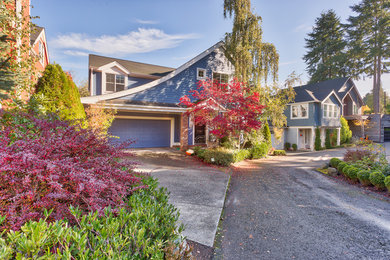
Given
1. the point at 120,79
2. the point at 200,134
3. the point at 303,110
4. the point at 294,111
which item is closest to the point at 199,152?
the point at 200,134

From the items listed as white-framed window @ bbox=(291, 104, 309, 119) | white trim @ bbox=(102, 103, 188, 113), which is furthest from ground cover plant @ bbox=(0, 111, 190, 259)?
white-framed window @ bbox=(291, 104, 309, 119)

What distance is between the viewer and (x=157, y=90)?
12.8 metres

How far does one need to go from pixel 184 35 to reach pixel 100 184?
12.6m

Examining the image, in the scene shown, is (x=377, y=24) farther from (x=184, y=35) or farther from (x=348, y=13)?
(x=184, y=35)

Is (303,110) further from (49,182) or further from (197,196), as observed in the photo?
(49,182)

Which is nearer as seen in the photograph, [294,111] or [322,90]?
[294,111]

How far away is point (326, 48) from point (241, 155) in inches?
1322

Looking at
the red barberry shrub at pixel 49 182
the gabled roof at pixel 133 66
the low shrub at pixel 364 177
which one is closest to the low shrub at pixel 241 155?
the low shrub at pixel 364 177

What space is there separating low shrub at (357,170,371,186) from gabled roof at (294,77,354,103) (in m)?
15.8

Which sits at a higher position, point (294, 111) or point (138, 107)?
point (294, 111)

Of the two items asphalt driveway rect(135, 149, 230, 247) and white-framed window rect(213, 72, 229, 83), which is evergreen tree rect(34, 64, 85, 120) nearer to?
asphalt driveway rect(135, 149, 230, 247)

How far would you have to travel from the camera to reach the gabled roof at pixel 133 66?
14954mm

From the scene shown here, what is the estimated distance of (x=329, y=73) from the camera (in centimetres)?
3278

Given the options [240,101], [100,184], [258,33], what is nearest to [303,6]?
[258,33]
